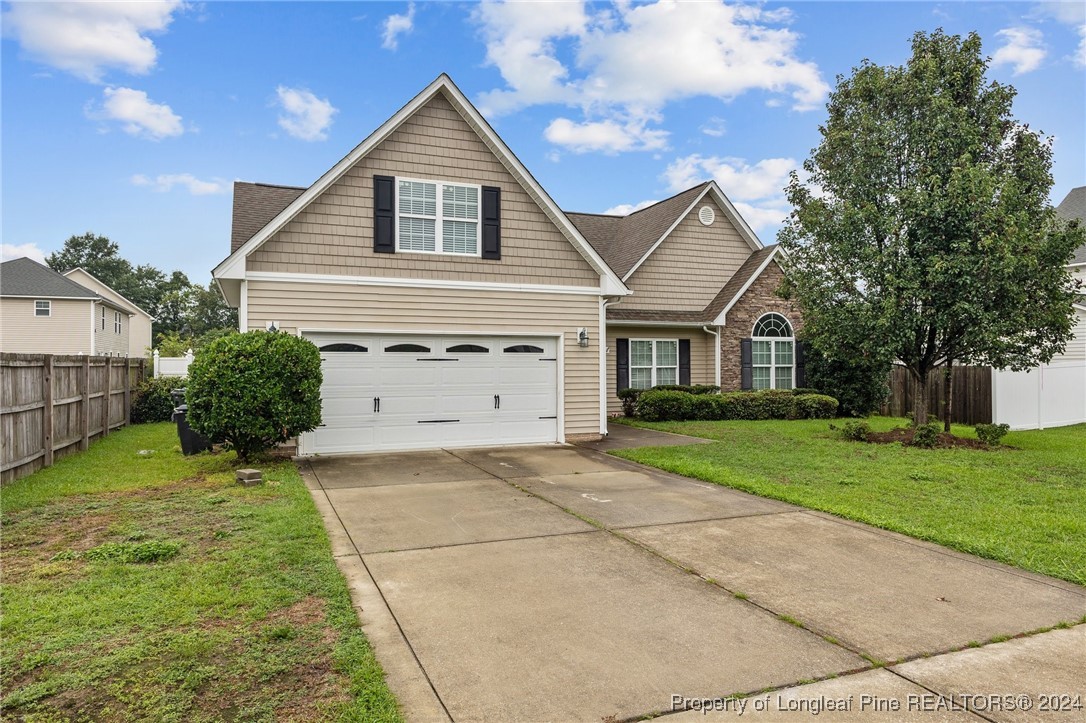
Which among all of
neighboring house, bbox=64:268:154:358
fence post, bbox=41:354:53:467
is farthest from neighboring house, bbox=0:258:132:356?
fence post, bbox=41:354:53:467

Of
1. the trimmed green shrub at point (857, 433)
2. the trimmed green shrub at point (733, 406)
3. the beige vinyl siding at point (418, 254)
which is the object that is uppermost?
the beige vinyl siding at point (418, 254)

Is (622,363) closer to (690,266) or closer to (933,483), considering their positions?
(690,266)

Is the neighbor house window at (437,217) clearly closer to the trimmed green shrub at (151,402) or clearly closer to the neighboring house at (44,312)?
the trimmed green shrub at (151,402)

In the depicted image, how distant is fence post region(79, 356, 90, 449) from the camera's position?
11.9m

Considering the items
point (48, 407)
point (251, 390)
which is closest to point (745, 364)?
point (251, 390)

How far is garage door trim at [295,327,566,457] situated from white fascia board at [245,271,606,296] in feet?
2.72

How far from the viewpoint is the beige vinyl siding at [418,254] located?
11.6m

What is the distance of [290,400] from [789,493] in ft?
23.8

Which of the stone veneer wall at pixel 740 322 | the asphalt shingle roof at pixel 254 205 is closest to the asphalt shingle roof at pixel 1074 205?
the stone veneer wall at pixel 740 322

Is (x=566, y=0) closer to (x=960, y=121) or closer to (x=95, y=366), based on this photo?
(x=960, y=121)

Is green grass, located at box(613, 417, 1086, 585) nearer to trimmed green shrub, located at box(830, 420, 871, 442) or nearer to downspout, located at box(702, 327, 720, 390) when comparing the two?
trimmed green shrub, located at box(830, 420, 871, 442)

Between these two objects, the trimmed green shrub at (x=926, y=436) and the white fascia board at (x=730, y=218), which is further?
the white fascia board at (x=730, y=218)

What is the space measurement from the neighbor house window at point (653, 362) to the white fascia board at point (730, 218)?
2.04 m

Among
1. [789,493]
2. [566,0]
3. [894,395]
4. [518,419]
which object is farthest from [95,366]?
[894,395]
